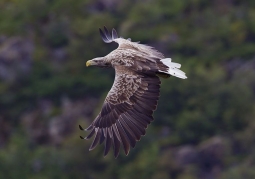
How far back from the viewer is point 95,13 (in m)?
64.8

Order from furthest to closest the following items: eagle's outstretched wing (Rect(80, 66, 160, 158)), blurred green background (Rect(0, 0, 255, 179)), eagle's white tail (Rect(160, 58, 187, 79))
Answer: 1. blurred green background (Rect(0, 0, 255, 179))
2. eagle's white tail (Rect(160, 58, 187, 79))
3. eagle's outstretched wing (Rect(80, 66, 160, 158))

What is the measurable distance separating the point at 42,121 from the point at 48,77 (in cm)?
571

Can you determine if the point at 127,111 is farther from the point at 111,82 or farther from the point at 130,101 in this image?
the point at 111,82

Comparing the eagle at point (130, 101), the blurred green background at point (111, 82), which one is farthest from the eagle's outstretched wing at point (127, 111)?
the blurred green background at point (111, 82)

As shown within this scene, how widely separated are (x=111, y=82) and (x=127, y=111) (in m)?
38.3

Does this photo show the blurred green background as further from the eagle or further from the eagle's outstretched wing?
the eagle's outstretched wing

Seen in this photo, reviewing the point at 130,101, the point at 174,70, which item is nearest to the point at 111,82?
the point at 174,70

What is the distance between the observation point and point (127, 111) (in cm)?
1873

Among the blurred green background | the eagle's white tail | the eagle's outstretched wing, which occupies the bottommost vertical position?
the eagle's outstretched wing

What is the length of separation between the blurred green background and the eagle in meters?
31.0

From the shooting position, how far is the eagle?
18.4m

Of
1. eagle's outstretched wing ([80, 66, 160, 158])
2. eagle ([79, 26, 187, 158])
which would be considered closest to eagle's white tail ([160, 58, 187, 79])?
eagle ([79, 26, 187, 158])

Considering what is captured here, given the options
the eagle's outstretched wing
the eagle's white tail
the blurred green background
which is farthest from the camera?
the blurred green background

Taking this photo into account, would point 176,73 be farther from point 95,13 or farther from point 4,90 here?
point 95,13
